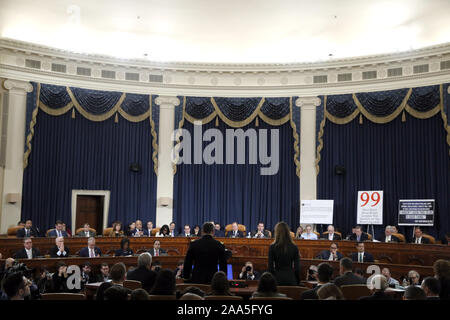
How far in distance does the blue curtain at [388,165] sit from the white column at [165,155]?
4224 millimetres

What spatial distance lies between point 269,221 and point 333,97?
12.8 ft

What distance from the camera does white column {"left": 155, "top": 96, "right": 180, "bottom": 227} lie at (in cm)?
1373

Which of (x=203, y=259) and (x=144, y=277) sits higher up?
(x=203, y=259)

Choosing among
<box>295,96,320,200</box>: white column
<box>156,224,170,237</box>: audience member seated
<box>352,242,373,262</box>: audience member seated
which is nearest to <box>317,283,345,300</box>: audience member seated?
<box>352,242,373,262</box>: audience member seated

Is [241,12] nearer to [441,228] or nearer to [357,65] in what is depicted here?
[357,65]

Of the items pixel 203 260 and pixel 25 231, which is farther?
pixel 25 231

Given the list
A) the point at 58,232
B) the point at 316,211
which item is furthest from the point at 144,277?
the point at 316,211

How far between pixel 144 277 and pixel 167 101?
9.39 metres

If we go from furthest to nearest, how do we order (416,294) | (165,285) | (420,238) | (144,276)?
(420,238) < (144,276) < (165,285) < (416,294)

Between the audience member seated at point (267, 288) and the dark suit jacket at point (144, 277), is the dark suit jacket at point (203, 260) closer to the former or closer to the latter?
the dark suit jacket at point (144, 277)

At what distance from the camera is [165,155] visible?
1397cm

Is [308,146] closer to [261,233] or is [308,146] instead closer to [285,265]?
[261,233]

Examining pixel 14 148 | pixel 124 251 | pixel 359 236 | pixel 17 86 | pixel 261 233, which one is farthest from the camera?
pixel 17 86

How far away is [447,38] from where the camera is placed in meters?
12.5
